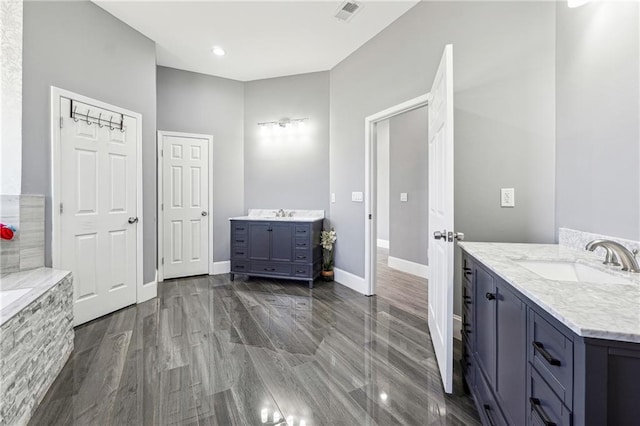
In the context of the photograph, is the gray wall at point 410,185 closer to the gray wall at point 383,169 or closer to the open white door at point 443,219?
the gray wall at point 383,169

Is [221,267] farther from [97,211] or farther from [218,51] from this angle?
[218,51]

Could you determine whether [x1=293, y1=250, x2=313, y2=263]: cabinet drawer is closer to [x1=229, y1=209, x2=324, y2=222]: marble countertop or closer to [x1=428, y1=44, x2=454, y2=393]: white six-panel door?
[x1=229, y1=209, x2=324, y2=222]: marble countertop

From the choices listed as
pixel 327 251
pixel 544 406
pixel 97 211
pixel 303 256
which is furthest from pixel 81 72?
pixel 544 406

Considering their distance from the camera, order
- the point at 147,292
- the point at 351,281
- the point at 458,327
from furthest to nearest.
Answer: the point at 351,281
the point at 147,292
the point at 458,327

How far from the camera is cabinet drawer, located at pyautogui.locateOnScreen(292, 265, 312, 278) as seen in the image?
3.52 metres

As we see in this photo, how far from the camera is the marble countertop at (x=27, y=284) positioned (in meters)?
1.39

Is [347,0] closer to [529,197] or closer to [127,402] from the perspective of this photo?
[529,197]

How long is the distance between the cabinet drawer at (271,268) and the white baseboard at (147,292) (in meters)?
1.14

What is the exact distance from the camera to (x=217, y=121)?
407cm

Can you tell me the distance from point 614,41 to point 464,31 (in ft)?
3.49

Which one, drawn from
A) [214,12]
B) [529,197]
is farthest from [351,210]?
[214,12]

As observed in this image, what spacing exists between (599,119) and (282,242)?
3.04 m

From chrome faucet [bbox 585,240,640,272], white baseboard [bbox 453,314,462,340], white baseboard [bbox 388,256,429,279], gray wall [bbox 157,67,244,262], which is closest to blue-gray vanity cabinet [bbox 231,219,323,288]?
gray wall [bbox 157,67,244,262]

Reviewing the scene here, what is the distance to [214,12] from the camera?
267 centimetres
